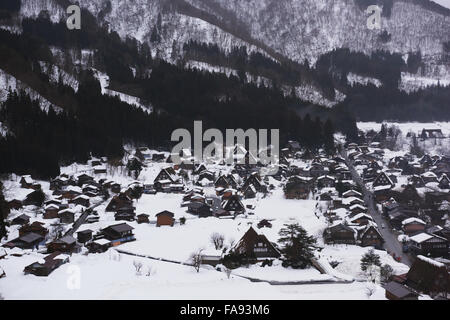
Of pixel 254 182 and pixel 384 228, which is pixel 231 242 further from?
pixel 254 182

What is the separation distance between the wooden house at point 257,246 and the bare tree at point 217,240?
6.70 ft

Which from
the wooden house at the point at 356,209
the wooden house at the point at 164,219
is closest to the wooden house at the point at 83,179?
the wooden house at the point at 164,219

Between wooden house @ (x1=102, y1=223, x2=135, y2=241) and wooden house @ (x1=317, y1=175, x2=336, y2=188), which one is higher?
wooden house @ (x1=317, y1=175, x2=336, y2=188)

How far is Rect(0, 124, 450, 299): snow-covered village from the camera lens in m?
18.0

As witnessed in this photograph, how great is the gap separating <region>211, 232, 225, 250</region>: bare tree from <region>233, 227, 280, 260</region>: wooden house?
204 cm

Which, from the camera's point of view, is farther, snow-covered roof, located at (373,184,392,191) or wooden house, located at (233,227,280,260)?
snow-covered roof, located at (373,184,392,191)

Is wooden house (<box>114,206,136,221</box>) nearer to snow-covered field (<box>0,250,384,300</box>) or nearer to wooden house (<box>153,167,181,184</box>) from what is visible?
wooden house (<box>153,167,181,184</box>)

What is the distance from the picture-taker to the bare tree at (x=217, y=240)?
24.6 m

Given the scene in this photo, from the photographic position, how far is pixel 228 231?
28375 mm

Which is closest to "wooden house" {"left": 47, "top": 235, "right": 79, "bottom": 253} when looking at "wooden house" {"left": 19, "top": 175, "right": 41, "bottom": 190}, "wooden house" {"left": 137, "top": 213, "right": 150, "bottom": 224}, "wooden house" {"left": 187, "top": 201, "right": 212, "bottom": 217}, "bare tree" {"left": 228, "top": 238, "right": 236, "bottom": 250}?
"wooden house" {"left": 137, "top": 213, "right": 150, "bottom": 224}

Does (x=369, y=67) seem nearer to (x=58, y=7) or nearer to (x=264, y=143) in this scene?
(x=264, y=143)

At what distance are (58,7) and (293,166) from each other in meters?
91.2

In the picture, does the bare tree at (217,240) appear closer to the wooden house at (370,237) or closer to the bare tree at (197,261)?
the bare tree at (197,261)
